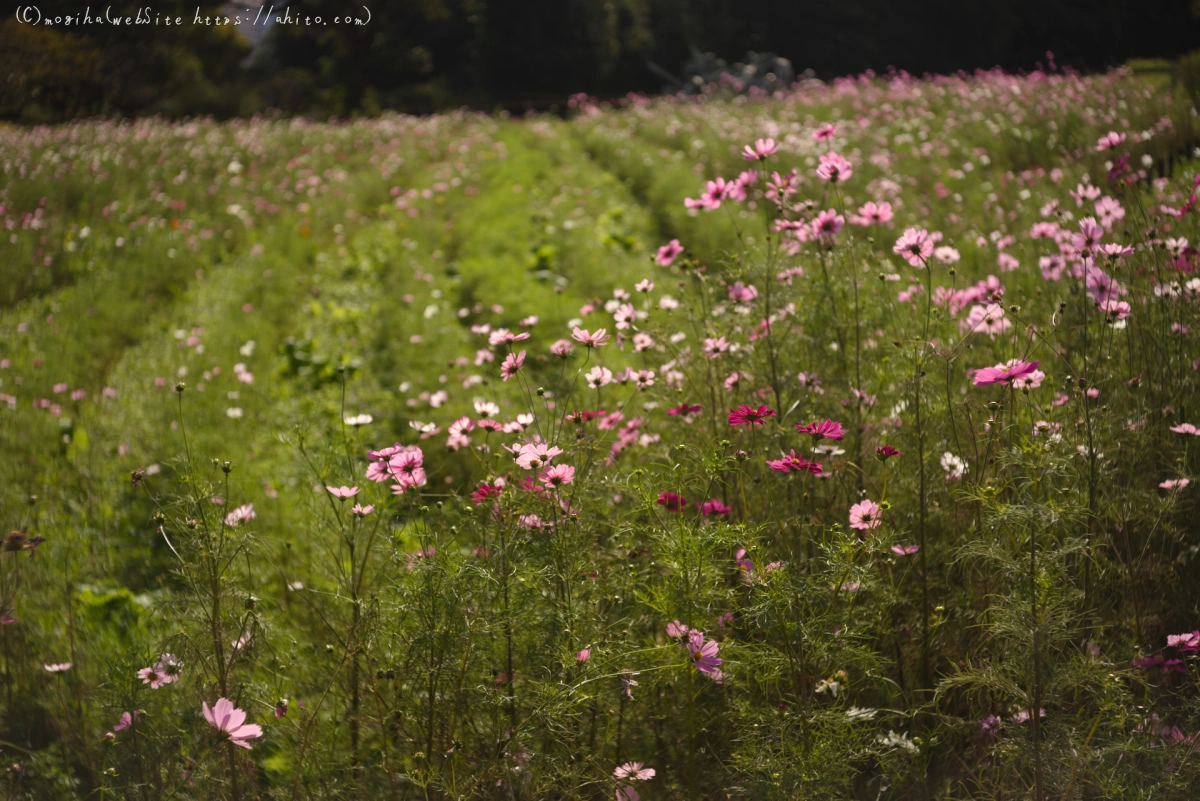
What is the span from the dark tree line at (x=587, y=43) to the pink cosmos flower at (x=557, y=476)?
2282 cm

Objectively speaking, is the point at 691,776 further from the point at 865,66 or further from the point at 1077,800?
the point at 865,66

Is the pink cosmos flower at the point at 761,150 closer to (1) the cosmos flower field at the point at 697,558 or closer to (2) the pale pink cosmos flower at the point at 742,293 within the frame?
(1) the cosmos flower field at the point at 697,558

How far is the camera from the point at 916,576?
5.89ft

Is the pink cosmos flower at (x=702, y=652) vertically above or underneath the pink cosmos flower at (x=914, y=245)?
underneath

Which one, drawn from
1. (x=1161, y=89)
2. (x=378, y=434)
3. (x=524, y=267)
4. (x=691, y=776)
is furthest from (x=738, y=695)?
(x=1161, y=89)

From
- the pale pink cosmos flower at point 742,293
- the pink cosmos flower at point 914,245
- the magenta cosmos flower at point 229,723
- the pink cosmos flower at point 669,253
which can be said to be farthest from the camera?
the pink cosmos flower at point 669,253

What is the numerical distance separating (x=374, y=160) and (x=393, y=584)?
9.62m

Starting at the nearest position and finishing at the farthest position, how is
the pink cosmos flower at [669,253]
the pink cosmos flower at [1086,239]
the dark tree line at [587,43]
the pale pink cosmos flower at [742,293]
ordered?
the pink cosmos flower at [1086,239]
the pale pink cosmos flower at [742,293]
the pink cosmos flower at [669,253]
the dark tree line at [587,43]

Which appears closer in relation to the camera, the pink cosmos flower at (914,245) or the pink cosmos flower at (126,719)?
the pink cosmos flower at (126,719)

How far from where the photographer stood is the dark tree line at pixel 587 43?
2402cm

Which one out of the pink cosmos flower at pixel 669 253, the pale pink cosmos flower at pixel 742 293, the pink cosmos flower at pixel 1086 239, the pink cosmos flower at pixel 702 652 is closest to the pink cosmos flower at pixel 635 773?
the pink cosmos flower at pixel 702 652

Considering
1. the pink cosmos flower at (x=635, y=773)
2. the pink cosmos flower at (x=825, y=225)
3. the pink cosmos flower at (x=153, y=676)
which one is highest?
the pink cosmos flower at (x=825, y=225)

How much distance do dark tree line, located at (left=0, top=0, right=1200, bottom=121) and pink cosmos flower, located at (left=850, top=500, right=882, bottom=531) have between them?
75.4 feet

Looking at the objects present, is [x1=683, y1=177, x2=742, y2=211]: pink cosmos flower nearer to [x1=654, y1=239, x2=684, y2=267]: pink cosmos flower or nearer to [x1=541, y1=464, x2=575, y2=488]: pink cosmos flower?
[x1=654, y1=239, x2=684, y2=267]: pink cosmos flower
